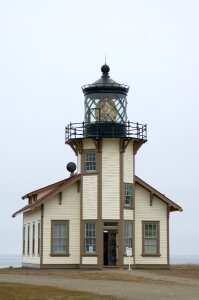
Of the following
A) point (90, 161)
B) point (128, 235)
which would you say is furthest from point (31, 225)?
point (128, 235)

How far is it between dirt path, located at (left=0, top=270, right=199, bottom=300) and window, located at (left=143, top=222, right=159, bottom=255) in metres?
8.49

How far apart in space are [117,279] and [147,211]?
40.6 feet

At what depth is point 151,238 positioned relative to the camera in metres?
42.8

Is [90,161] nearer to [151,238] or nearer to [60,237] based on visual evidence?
[60,237]

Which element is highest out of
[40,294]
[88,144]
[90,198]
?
[88,144]

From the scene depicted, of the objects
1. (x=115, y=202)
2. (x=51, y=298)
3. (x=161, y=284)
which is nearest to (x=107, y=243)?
(x=115, y=202)

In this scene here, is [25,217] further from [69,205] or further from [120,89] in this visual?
[120,89]

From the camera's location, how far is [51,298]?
22.9 metres

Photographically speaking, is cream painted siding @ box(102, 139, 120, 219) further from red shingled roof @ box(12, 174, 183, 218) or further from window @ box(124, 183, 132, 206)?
red shingled roof @ box(12, 174, 183, 218)

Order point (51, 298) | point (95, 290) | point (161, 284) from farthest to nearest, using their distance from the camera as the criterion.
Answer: point (161, 284), point (95, 290), point (51, 298)

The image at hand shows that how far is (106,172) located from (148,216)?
3895 mm

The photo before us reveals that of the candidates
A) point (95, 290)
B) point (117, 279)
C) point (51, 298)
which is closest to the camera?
point (51, 298)

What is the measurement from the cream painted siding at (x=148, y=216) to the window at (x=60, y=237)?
3947 mm

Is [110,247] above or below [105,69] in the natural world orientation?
below
